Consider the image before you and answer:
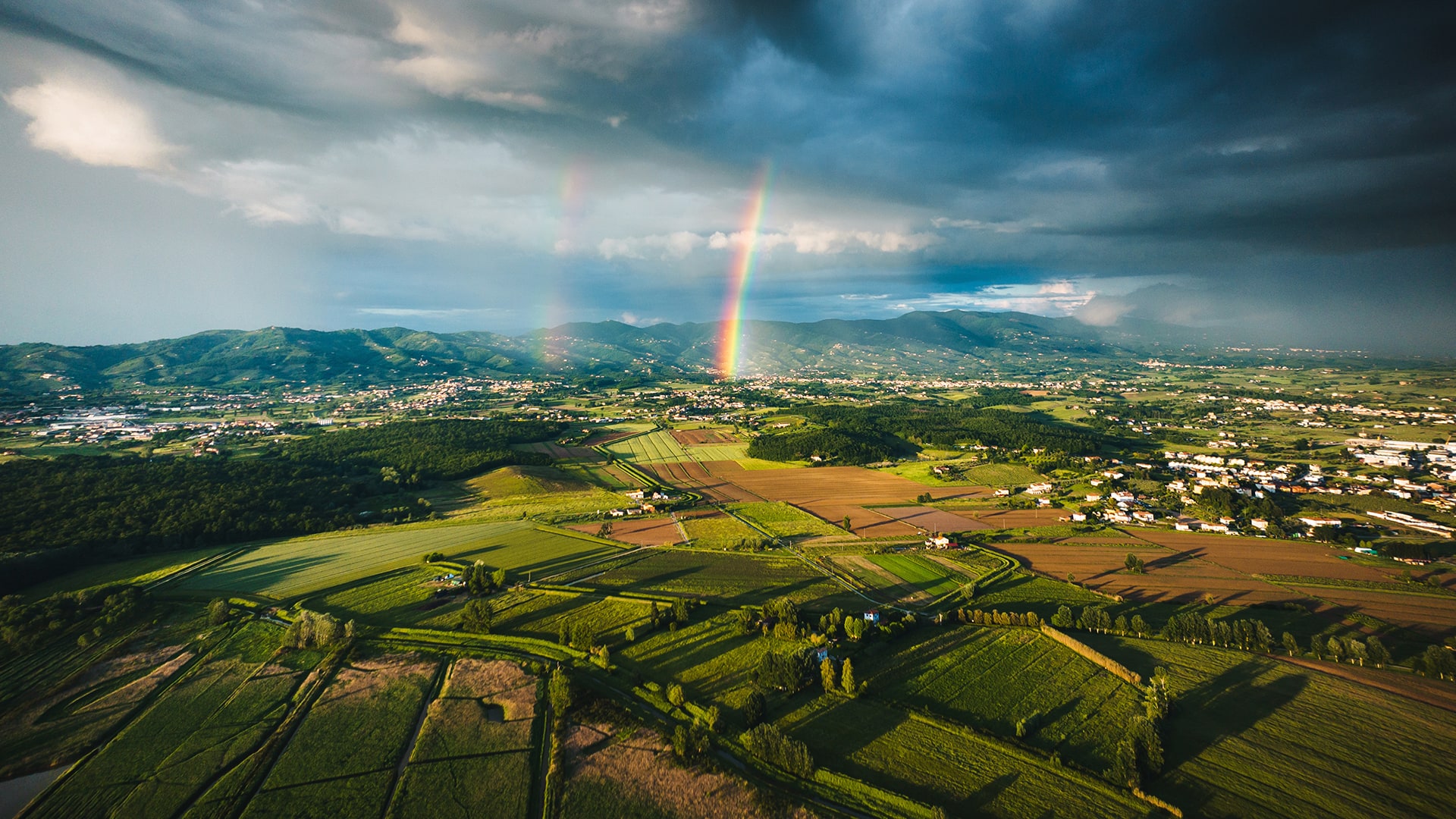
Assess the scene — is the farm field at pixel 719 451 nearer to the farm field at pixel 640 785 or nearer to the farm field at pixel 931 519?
the farm field at pixel 931 519

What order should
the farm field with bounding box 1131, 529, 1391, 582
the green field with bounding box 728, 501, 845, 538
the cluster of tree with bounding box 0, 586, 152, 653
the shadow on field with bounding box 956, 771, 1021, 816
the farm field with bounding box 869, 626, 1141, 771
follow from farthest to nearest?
the green field with bounding box 728, 501, 845, 538 → the farm field with bounding box 1131, 529, 1391, 582 → the cluster of tree with bounding box 0, 586, 152, 653 → the farm field with bounding box 869, 626, 1141, 771 → the shadow on field with bounding box 956, 771, 1021, 816

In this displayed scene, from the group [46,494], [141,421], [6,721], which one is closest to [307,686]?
[6,721]

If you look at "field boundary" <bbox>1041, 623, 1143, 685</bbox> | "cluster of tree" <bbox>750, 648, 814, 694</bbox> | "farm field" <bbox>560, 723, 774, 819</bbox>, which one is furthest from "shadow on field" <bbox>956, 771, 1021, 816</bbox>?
"field boundary" <bbox>1041, 623, 1143, 685</bbox>

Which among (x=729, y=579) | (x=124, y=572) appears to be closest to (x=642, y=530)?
(x=729, y=579)

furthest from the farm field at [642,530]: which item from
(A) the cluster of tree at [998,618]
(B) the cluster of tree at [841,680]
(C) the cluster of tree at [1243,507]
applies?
(C) the cluster of tree at [1243,507]

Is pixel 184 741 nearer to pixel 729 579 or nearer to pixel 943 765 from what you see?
pixel 729 579

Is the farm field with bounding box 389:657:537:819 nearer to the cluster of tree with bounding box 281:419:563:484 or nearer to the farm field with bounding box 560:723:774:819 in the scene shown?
the farm field with bounding box 560:723:774:819

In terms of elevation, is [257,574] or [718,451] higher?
[257,574]

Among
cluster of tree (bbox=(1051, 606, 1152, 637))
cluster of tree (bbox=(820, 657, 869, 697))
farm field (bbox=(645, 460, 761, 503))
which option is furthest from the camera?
farm field (bbox=(645, 460, 761, 503))
